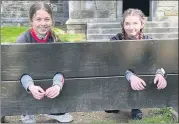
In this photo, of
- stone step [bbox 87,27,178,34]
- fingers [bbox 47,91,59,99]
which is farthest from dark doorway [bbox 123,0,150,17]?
fingers [bbox 47,91,59,99]

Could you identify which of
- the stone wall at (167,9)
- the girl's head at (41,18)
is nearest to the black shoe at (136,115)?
the girl's head at (41,18)

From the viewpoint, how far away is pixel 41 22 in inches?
128

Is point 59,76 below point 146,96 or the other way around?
the other way around

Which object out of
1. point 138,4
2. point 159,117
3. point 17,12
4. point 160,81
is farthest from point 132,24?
point 138,4

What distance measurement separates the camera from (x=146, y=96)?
295 centimetres

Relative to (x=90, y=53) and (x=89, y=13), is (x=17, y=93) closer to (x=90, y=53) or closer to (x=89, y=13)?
(x=90, y=53)

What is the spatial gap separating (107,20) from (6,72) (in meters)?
8.24

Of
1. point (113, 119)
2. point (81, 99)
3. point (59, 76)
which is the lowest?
point (113, 119)

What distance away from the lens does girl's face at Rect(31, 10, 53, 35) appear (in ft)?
10.7

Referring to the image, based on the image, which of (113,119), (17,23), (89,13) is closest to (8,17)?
(17,23)

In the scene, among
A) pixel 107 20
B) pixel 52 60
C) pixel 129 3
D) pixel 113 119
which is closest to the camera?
pixel 52 60

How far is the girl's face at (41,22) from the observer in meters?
3.25

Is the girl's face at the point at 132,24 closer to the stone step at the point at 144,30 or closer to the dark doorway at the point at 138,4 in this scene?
the stone step at the point at 144,30

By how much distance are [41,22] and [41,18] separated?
0.03m
